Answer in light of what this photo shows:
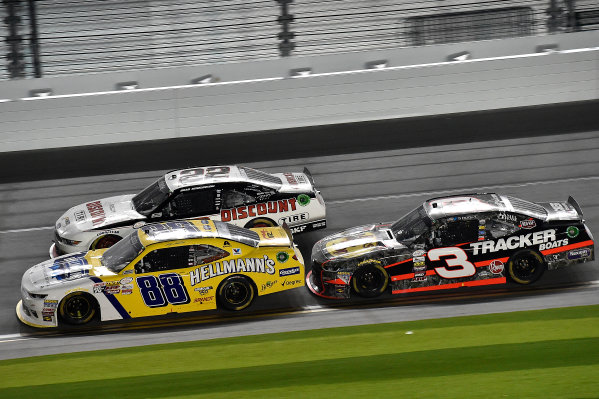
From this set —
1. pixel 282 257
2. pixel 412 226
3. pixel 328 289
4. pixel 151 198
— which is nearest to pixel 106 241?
pixel 151 198

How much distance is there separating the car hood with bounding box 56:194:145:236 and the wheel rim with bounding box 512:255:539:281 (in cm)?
584

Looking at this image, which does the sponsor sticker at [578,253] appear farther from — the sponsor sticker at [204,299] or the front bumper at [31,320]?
the front bumper at [31,320]

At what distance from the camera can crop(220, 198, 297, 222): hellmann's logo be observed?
560 inches

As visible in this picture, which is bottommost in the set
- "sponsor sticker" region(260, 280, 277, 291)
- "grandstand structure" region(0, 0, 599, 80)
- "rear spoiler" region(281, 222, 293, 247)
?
"sponsor sticker" region(260, 280, 277, 291)

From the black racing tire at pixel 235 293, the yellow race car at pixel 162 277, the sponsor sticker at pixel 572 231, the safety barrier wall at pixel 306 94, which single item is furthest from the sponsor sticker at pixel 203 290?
the safety barrier wall at pixel 306 94

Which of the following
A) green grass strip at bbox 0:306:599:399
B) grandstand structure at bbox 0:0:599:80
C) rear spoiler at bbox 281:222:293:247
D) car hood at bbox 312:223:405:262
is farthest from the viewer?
grandstand structure at bbox 0:0:599:80

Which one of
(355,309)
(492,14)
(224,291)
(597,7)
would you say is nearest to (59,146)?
(224,291)

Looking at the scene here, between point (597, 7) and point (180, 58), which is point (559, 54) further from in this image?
point (180, 58)

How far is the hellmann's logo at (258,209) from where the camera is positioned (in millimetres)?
14227

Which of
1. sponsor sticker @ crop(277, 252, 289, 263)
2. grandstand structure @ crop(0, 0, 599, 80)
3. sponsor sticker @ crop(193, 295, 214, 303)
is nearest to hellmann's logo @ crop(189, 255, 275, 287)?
sponsor sticker @ crop(277, 252, 289, 263)

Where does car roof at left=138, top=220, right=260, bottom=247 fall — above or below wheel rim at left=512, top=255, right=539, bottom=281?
above

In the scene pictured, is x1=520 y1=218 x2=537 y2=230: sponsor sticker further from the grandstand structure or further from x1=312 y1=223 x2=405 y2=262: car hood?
the grandstand structure

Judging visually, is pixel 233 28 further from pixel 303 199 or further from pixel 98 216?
pixel 98 216

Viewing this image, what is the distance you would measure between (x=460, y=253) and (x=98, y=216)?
581 centimetres
